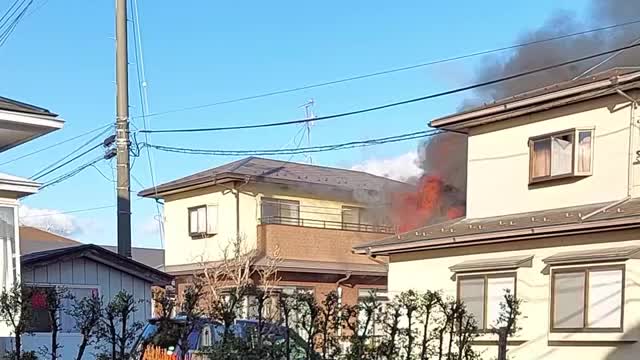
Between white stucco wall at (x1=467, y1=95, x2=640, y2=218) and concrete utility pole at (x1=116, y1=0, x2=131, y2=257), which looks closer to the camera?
white stucco wall at (x1=467, y1=95, x2=640, y2=218)

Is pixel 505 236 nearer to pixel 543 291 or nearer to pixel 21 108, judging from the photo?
pixel 543 291

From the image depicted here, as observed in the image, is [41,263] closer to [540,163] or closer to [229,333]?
[229,333]

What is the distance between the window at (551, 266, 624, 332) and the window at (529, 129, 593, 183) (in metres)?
1.82

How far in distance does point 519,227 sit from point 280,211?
10.1 m

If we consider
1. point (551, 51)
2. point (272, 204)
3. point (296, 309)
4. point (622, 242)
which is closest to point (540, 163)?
point (622, 242)

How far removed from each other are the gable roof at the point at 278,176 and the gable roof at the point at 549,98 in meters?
5.92

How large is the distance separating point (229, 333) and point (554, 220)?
6785 millimetres

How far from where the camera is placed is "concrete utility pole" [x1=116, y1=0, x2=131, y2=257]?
12688mm

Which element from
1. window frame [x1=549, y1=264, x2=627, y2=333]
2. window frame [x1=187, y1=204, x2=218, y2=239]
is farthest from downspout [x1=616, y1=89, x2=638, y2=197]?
window frame [x1=187, y1=204, x2=218, y2=239]

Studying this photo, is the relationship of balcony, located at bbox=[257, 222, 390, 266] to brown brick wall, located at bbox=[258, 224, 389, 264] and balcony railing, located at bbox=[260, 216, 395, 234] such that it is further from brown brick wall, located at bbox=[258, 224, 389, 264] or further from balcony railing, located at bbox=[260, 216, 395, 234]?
balcony railing, located at bbox=[260, 216, 395, 234]

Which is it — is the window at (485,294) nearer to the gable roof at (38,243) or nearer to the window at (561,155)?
the window at (561,155)

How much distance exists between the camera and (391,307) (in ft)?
21.0

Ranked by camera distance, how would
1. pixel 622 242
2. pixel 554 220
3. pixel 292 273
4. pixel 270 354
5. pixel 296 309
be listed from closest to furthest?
pixel 270 354 < pixel 296 309 < pixel 622 242 < pixel 554 220 < pixel 292 273

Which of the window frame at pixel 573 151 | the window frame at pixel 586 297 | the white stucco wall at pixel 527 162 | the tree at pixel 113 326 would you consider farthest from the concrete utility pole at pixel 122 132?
the tree at pixel 113 326
